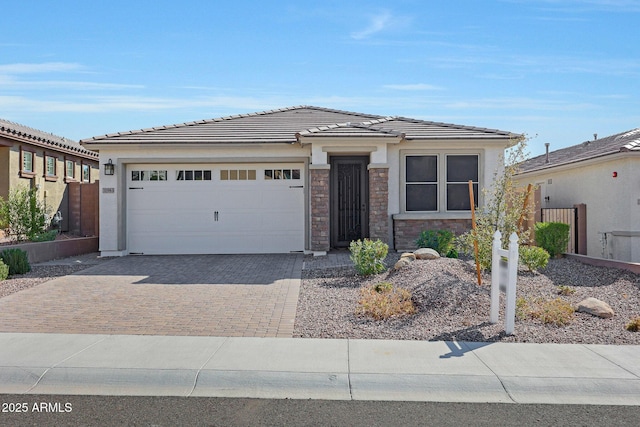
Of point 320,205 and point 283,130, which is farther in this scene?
point 283,130

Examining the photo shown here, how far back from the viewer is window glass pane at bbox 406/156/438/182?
1517cm

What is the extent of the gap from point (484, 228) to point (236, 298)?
4.66 metres

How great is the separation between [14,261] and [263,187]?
6.52 metres

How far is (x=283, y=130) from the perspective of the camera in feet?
52.6

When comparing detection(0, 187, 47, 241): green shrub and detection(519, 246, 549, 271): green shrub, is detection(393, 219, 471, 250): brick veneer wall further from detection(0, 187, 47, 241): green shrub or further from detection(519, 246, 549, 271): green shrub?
detection(0, 187, 47, 241): green shrub

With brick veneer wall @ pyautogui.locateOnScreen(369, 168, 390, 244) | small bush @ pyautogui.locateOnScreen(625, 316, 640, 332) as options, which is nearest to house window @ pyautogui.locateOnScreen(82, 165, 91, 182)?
brick veneer wall @ pyautogui.locateOnScreen(369, 168, 390, 244)

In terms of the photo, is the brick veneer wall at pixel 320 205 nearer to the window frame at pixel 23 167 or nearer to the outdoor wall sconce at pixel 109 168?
the outdoor wall sconce at pixel 109 168

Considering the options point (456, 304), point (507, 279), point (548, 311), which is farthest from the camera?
point (456, 304)

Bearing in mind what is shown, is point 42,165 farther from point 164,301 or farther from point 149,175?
point 164,301

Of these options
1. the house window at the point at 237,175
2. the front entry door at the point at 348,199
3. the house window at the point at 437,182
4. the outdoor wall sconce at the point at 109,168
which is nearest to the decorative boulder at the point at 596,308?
the house window at the point at 437,182

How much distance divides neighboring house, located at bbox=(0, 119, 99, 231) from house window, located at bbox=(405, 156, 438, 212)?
11560 millimetres

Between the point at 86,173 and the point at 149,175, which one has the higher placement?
the point at 86,173

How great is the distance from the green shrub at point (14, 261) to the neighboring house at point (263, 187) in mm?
3141

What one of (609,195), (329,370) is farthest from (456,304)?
(609,195)
